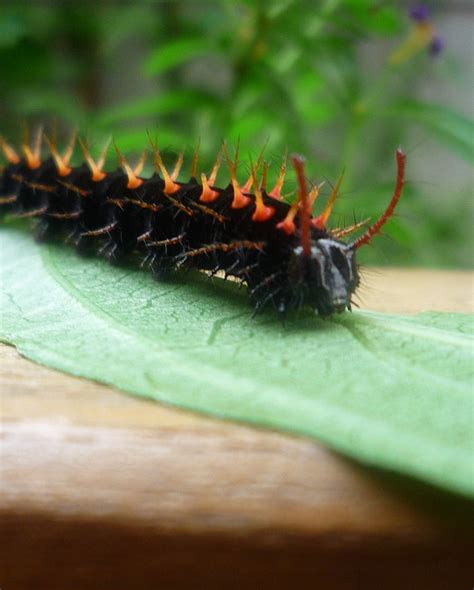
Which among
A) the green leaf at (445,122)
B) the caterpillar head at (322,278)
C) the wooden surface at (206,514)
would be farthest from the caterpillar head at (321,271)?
the green leaf at (445,122)

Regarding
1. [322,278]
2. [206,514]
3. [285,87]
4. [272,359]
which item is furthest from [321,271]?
[285,87]

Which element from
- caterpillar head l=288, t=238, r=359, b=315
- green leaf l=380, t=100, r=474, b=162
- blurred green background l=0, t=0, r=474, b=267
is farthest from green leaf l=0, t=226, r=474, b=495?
green leaf l=380, t=100, r=474, b=162

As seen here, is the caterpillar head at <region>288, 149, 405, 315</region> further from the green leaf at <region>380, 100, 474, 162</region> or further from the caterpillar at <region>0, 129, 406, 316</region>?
the green leaf at <region>380, 100, 474, 162</region>

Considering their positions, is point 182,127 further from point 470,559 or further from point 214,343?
point 470,559

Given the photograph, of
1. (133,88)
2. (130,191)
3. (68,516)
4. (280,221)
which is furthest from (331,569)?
(133,88)

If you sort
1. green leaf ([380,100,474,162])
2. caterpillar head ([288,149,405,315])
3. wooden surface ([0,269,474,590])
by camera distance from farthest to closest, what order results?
1. green leaf ([380,100,474,162])
2. caterpillar head ([288,149,405,315])
3. wooden surface ([0,269,474,590])

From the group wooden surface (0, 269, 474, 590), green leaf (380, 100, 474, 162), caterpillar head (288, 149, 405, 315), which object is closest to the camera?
wooden surface (0, 269, 474, 590)
